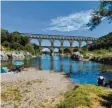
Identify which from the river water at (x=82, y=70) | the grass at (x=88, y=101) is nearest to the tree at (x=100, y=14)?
the grass at (x=88, y=101)

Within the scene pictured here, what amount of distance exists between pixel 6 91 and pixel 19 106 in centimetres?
761

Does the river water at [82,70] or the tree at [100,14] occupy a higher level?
the tree at [100,14]

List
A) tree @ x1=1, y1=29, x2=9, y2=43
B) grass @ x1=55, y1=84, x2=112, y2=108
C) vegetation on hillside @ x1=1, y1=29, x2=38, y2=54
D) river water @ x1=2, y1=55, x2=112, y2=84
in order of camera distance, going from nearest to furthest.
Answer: grass @ x1=55, y1=84, x2=112, y2=108 → river water @ x1=2, y1=55, x2=112, y2=84 → vegetation on hillside @ x1=1, y1=29, x2=38, y2=54 → tree @ x1=1, y1=29, x2=9, y2=43

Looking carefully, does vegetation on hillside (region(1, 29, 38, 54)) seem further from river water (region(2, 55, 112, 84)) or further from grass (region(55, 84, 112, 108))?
grass (region(55, 84, 112, 108))

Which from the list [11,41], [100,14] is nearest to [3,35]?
[11,41]

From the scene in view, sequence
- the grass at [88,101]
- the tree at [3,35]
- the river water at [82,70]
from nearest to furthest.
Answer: the grass at [88,101] < the river water at [82,70] < the tree at [3,35]

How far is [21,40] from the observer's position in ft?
568

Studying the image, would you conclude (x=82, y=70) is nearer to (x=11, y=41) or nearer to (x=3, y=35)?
(x=3, y=35)

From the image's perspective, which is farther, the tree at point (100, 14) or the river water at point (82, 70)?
the river water at point (82, 70)

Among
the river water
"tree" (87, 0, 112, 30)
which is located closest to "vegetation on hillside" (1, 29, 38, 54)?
the river water

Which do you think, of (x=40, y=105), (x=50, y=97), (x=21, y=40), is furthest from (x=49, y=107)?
(x=21, y=40)

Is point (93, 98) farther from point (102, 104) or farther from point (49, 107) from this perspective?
point (49, 107)

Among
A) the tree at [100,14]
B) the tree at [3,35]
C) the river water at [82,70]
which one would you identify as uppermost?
the tree at [3,35]

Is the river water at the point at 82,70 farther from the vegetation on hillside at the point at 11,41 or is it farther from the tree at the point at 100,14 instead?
the vegetation on hillside at the point at 11,41
